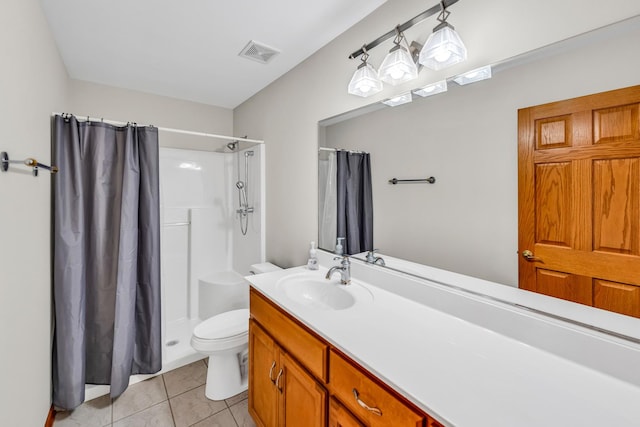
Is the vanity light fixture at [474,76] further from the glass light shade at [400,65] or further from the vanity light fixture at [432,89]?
the glass light shade at [400,65]

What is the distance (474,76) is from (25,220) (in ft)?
6.73

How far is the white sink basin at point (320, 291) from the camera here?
1.41m

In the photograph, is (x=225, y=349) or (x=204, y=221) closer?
(x=225, y=349)

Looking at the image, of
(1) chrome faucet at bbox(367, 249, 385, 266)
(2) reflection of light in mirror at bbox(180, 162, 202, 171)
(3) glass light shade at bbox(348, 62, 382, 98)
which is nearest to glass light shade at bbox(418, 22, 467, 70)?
(3) glass light shade at bbox(348, 62, 382, 98)

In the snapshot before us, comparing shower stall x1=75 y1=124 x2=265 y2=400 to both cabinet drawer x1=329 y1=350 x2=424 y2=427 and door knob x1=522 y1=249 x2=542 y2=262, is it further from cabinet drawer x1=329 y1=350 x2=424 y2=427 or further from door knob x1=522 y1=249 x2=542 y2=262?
door knob x1=522 y1=249 x2=542 y2=262

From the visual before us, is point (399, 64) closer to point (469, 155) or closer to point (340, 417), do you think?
point (469, 155)

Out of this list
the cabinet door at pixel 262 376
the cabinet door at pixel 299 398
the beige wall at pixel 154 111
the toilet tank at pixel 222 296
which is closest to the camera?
the cabinet door at pixel 299 398

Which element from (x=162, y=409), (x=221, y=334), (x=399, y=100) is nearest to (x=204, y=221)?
(x=221, y=334)

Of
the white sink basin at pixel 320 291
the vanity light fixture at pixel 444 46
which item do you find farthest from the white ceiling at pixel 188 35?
the white sink basin at pixel 320 291

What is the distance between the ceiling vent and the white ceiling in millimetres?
39

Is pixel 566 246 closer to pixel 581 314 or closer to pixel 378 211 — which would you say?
pixel 581 314

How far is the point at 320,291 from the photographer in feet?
5.21

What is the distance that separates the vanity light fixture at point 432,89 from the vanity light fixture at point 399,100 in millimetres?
43

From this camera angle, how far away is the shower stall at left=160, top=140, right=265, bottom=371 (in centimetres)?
272
